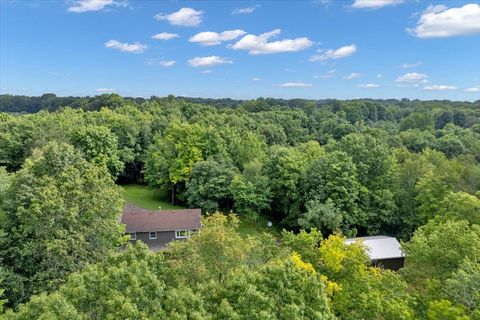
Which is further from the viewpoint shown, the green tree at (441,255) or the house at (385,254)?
the house at (385,254)

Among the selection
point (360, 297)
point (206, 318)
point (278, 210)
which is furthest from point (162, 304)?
point (278, 210)

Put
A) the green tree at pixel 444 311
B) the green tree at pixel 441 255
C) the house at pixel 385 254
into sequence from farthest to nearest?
the house at pixel 385 254, the green tree at pixel 441 255, the green tree at pixel 444 311

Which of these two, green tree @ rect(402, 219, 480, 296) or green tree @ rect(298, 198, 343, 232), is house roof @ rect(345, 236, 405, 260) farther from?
green tree @ rect(402, 219, 480, 296)

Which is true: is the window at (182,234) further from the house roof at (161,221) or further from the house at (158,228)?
the house roof at (161,221)

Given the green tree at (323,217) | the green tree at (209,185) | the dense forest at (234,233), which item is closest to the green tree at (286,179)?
the dense forest at (234,233)

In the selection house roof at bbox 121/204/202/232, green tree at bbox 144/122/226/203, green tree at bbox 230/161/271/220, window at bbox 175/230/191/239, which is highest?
green tree at bbox 144/122/226/203

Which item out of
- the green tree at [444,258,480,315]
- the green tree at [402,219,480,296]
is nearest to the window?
the green tree at [402,219,480,296]

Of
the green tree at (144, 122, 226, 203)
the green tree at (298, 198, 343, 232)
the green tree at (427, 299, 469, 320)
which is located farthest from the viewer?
the green tree at (144, 122, 226, 203)
